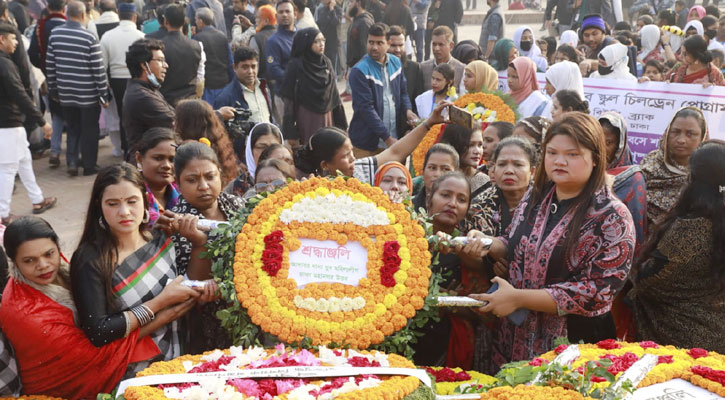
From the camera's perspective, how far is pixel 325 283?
352 cm

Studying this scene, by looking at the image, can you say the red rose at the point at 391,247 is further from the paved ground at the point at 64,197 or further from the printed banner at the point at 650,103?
the printed banner at the point at 650,103

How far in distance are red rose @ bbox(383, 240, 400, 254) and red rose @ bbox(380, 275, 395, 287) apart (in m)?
0.13

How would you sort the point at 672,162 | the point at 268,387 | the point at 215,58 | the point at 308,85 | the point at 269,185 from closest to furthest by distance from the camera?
1. the point at 268,387
2. the point at 269,185
3. the point at 672,162
4. the point at 308,85
5. the point at 215,58

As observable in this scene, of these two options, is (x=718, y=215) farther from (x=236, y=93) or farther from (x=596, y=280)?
(x=236, y=93)

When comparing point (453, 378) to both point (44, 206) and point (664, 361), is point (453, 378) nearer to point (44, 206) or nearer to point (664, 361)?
point (664, 361)

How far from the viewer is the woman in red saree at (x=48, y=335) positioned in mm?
3371

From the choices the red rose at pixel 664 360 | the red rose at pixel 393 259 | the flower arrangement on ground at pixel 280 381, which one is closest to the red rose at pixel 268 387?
the flower arrangement on ground at pixel 280 381

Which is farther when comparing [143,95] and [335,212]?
[143,95]

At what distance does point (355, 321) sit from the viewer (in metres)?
3.39

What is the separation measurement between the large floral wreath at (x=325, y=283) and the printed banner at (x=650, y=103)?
553cm

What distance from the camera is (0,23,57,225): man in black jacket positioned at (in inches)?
309

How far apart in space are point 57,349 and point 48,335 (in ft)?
0.26

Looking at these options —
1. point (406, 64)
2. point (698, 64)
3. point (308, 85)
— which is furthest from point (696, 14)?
point (308, 85)

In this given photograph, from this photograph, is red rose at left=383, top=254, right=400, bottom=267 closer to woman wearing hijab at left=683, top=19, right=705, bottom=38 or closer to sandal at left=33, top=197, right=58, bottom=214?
sandal at left=33, top=197, right=58, bottom=214
